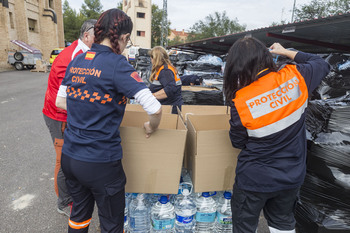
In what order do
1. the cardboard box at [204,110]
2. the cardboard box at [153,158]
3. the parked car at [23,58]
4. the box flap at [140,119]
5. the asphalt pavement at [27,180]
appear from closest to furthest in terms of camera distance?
Result: the cardboard box at [153,158] < the box flap at [140,119] < the asphalt pavement at [27,180] < the cardboard box at [204,110] < the parked car at [23,58]

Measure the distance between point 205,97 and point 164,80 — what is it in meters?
1.06

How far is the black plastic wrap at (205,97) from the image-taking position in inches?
156

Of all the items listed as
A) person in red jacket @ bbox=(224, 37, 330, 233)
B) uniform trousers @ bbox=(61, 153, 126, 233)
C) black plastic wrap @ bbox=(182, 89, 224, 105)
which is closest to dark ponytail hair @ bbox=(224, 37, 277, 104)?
person in red jacket @ bbox=(224, 37, 330, 233)

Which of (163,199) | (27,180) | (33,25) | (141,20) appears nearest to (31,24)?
Result: (33,25)

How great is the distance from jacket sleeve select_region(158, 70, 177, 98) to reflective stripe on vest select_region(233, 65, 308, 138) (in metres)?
1.79

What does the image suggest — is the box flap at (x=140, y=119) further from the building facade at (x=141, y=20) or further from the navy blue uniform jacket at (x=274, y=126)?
the building facade at (x=141, y=20)

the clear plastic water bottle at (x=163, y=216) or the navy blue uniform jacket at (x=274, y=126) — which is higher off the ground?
the navy blue uniform jacket at (x=274, y=126)

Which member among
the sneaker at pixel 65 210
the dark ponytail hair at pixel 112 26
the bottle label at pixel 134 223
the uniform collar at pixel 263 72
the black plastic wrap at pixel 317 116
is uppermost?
the dark ponytail hair at pixel 112 26

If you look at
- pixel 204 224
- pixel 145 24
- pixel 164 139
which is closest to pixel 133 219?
pixel 204 224

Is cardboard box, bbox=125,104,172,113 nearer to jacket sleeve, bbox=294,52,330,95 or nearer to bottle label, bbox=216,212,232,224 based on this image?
bottle label, bbox=216,212,232,224

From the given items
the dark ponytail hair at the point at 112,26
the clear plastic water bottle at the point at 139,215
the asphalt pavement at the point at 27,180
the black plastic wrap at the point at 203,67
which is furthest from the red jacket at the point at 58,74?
the black plastic wrap at the point at 203,67

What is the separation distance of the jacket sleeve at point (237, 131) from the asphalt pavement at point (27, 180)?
1.35 metres

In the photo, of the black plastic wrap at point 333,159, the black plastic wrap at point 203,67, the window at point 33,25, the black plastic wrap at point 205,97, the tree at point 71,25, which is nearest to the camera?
the black plastic wrap at point 333,159

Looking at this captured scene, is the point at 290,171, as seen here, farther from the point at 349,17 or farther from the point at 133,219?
the point at 349,17
